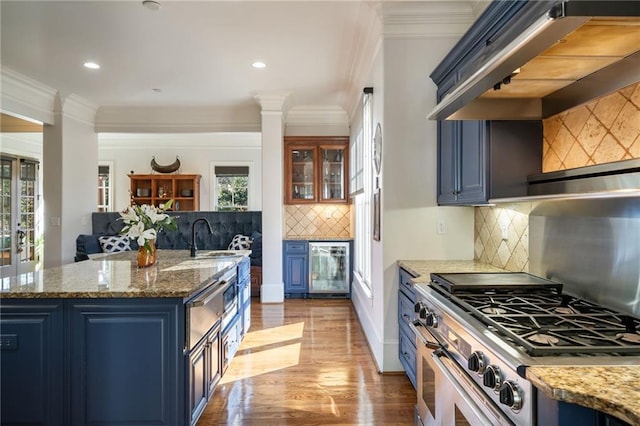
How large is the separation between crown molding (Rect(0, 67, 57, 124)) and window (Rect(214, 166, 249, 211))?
3485 mm

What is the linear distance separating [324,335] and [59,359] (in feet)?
7.90

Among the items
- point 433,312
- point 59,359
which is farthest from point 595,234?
point 59,359

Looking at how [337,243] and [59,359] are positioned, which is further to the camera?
[337,243]

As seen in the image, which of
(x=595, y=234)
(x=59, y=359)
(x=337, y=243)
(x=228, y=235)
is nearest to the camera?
(x=595, y=234)

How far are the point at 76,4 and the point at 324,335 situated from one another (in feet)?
11.6

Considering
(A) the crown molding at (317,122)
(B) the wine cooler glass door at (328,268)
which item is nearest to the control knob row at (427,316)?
(B) the wine cooler glass door at (328,268)

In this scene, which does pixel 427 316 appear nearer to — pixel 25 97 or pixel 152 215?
pixel 152 215

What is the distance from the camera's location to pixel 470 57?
6.84 feet

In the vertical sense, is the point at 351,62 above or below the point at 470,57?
above

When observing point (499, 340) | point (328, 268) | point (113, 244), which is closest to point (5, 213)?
point (113, 244)

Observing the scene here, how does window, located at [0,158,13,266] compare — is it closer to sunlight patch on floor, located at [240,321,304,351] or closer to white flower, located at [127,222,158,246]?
sunlight patch on floor, located at [240,321,304,351]

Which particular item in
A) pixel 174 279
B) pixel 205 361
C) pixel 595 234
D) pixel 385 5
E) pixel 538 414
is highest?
pixel 385 5

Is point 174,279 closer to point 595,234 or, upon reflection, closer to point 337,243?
point 595,234

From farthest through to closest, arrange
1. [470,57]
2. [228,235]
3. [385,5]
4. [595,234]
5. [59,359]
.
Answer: [228,235], [385,5], [470,57], [59,359], [595,234]
